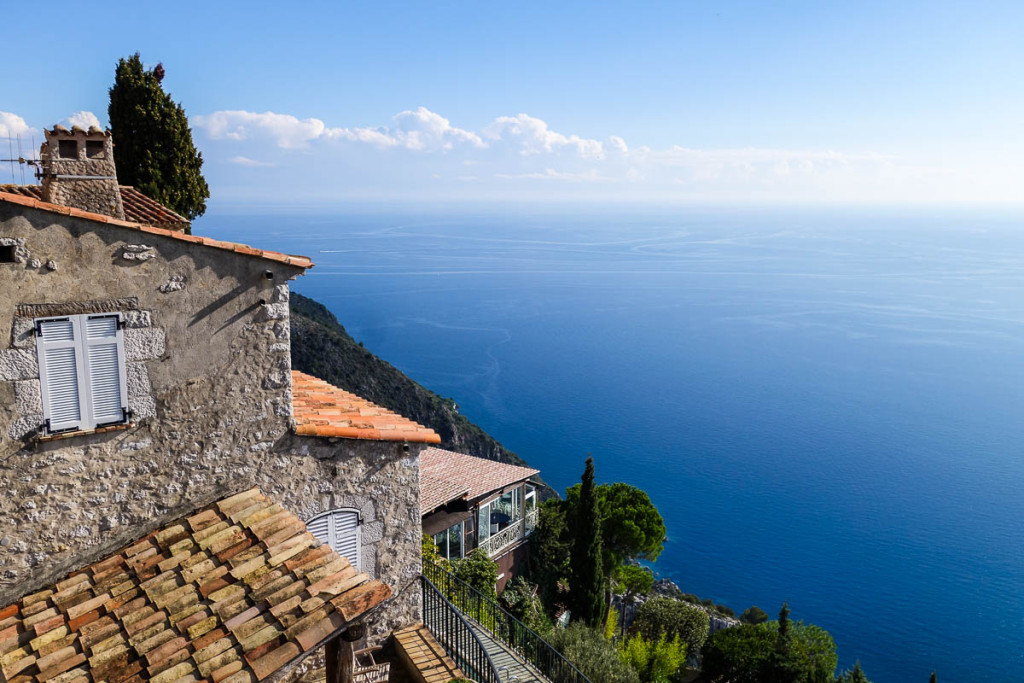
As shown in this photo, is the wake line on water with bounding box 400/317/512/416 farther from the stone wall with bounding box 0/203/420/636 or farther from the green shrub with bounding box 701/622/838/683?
the stone wall with bounding box 0/203/420/636

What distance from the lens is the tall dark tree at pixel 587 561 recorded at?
28.9 metres

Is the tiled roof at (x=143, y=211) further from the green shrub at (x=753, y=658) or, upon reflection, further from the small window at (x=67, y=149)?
the green shrub at (x=753, y=658)

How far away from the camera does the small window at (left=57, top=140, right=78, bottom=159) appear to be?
881 cm

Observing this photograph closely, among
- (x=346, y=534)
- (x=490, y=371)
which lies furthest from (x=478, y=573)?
(x=490, y=371)

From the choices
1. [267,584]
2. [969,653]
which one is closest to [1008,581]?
[969,653]

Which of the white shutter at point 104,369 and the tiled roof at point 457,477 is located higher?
the white shutter at point 104,369

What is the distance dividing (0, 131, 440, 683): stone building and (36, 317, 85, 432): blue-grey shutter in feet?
0.05

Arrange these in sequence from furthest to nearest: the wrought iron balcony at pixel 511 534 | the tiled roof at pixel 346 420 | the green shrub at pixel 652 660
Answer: the wrought iron balcony at pixel 511 534, the green shrub at pixel 652 660, the tiled roof at pixel 346 420

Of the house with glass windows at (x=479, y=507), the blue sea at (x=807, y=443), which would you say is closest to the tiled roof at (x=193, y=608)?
the house with glass windows at (x=479, y=507)

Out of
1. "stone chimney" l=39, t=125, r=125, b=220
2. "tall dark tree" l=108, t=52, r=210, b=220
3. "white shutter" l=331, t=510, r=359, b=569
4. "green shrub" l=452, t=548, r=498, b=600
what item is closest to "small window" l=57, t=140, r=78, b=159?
"stone chimney" l=39, t=125, r=125, b=220

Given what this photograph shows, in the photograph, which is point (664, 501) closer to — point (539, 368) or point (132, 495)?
point (539, 368)

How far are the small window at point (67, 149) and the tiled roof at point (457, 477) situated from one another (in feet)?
50.7

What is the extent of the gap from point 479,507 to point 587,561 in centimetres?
544

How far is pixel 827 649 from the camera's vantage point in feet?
108
